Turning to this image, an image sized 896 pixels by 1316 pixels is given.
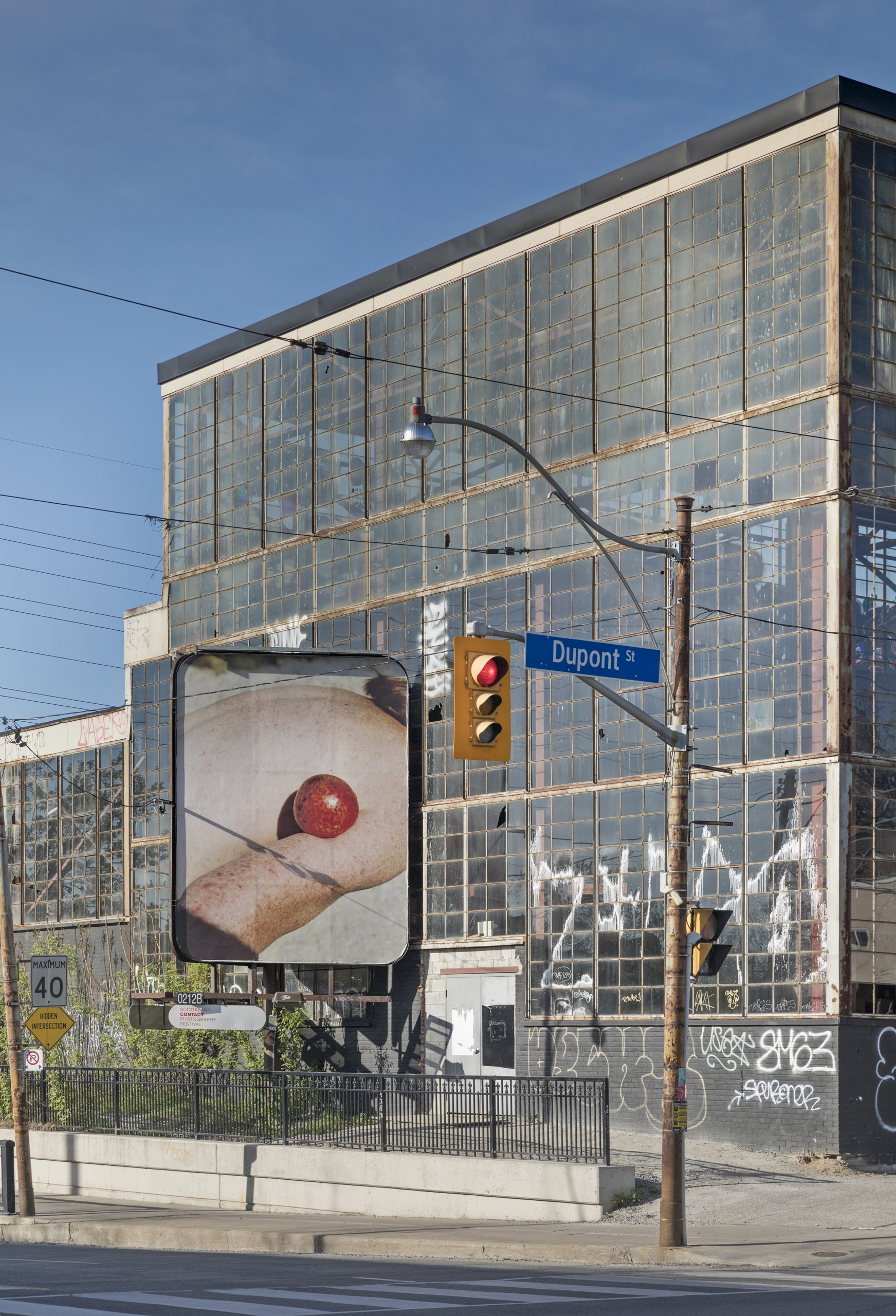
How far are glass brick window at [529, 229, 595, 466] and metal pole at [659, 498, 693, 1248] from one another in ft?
44.4

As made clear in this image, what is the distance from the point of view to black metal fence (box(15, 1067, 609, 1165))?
79.7 feet

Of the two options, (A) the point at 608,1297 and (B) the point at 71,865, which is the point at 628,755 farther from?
(B) the point at 71,865

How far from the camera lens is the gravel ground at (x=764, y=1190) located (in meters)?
22.3

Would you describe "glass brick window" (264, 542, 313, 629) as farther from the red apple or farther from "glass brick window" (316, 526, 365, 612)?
the red apple

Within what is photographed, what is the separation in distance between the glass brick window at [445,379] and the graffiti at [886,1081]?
14656mm

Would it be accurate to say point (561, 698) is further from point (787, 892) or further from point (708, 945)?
point (708, 945)

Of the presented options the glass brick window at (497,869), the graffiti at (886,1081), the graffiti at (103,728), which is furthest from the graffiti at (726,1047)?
the graffiti at (103,728)

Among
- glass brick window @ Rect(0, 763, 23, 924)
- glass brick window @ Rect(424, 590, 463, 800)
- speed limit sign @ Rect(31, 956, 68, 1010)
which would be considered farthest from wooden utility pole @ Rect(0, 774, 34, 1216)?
glass brick window @ Rect(0, 763, 23, 924)

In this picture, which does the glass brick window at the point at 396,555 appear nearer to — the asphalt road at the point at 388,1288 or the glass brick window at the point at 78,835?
the glass brick window at the point at 78,835

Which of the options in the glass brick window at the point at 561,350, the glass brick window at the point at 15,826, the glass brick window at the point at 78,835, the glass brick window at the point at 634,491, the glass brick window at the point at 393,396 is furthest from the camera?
the glass brick window at the point at 15,826

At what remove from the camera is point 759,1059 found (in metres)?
27.7

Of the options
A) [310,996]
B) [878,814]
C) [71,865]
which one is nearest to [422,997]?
[310,996]

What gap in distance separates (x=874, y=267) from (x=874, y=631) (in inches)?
246

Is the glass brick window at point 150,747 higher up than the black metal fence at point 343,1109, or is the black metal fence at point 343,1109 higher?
the glass brick window at point 150,747
